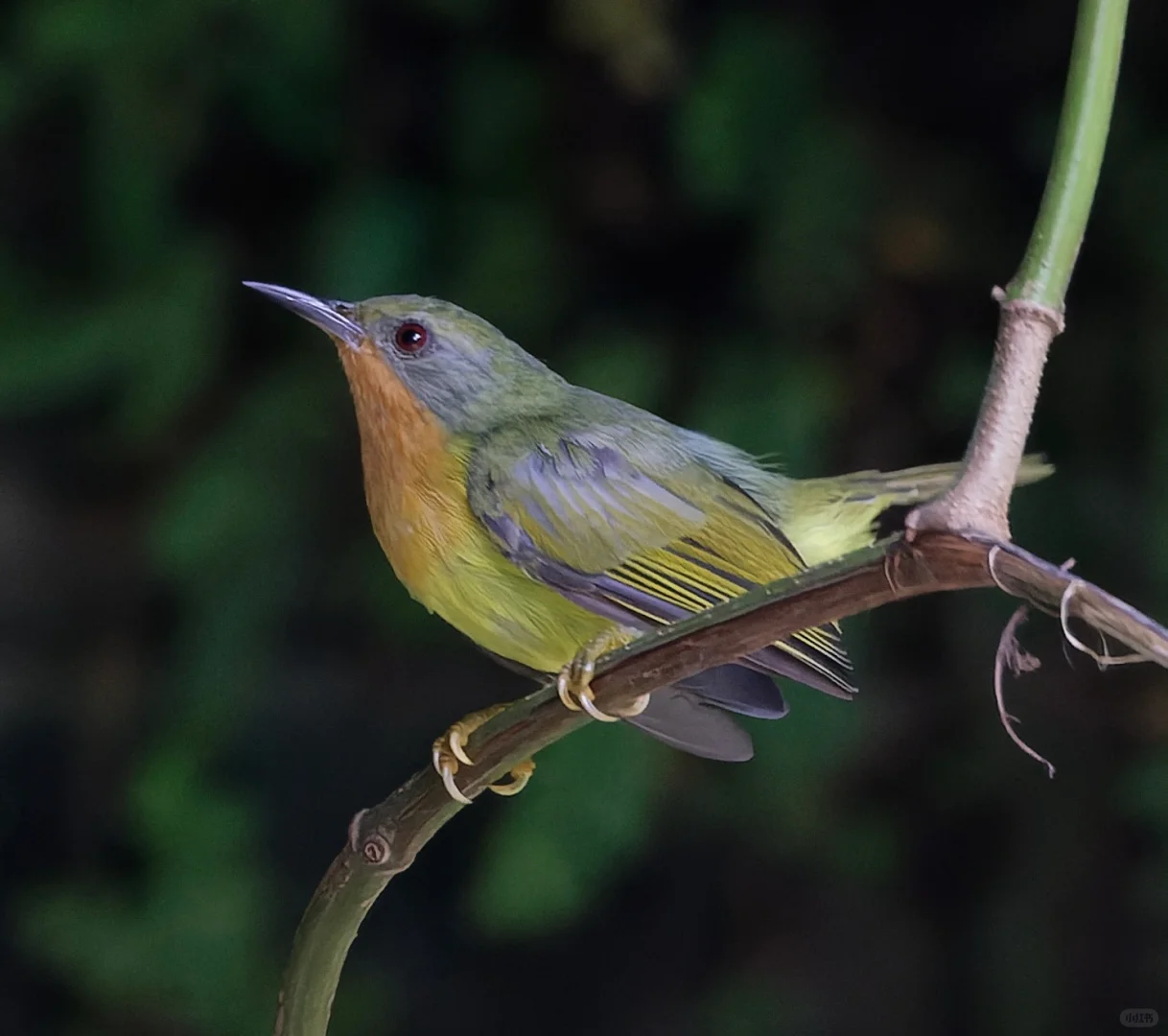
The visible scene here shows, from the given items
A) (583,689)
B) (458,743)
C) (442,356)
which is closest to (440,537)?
(442,356)

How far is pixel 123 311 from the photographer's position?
2.07m

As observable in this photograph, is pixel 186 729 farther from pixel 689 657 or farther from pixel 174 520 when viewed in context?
pixel 689 657

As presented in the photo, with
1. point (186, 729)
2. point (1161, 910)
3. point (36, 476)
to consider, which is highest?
point (36, 476)

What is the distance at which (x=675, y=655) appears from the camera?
689 millimetres

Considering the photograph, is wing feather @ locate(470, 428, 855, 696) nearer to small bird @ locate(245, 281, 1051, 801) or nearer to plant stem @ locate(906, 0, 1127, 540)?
small bird @ locate(245, 281, 1051, 801)

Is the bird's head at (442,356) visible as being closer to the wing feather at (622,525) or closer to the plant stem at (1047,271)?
the wing feather at (622,525)

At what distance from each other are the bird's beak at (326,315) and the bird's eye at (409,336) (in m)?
0.03

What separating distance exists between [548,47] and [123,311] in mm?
733

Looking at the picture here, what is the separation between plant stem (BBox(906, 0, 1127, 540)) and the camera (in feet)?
1.93

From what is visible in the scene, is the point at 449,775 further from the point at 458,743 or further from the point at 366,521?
the point at 366,521

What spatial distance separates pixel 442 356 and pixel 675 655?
22.7 inches

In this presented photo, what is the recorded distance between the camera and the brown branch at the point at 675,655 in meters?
0.53

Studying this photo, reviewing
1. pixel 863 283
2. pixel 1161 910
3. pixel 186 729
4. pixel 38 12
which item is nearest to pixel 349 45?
pixel 38 12

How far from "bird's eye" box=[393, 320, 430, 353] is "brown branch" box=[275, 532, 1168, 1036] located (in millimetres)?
370
